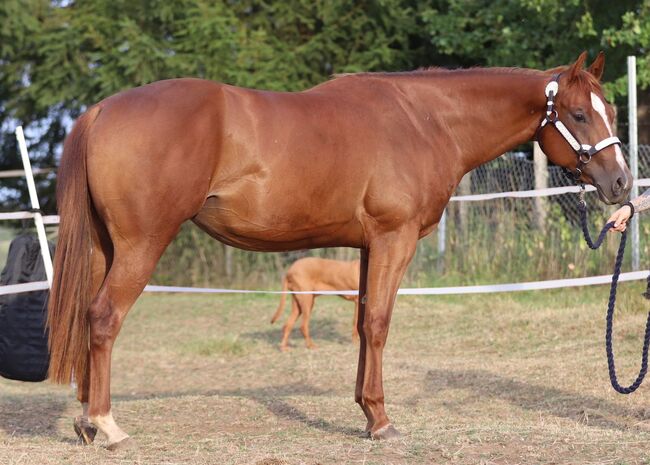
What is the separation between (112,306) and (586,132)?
282cm

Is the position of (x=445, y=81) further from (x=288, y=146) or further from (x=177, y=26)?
(x=177, y=26)

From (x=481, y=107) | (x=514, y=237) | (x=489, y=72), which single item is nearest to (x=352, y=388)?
(x=481, y=107)

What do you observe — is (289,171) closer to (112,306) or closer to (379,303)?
(379,303)

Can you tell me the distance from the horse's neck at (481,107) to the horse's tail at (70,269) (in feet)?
6.57

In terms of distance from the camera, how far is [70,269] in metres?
5.06

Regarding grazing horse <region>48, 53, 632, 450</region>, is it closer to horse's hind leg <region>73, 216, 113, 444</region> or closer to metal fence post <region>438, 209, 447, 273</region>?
horse's hind leg <region>73, 216, 113, 444</region>

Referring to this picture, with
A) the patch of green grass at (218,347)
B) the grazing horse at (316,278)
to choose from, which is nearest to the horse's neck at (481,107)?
the grazing horse at (316,278)

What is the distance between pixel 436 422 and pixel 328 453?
1.49m

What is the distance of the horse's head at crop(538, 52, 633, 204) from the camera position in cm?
553

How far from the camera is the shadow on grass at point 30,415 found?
5.95m

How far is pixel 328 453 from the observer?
15.6 ft

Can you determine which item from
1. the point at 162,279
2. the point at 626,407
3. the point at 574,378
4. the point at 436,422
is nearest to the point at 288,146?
the point at 436,422

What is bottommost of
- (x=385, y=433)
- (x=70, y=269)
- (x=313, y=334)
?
(x=313, y=334)

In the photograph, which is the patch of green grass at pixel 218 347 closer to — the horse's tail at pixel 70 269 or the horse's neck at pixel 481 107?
the horse's neck at pixel 481 107
